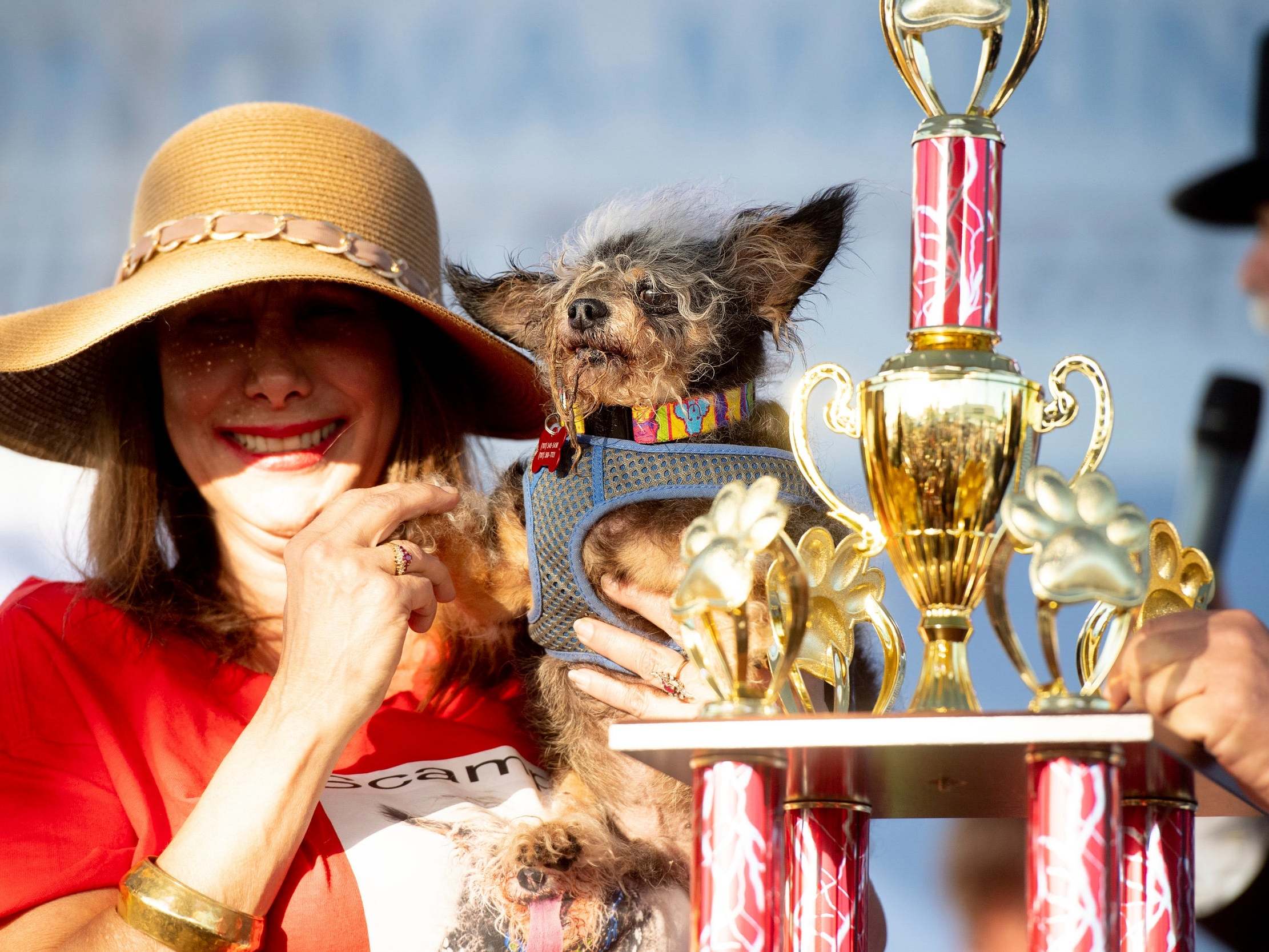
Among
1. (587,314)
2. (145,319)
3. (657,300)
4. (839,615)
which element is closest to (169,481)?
(145,319)

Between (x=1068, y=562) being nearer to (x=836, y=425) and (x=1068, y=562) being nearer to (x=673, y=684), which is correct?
(x=836, y=425)

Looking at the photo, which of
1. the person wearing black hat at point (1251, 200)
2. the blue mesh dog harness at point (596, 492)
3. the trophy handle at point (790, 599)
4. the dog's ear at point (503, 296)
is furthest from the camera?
the person wearing black hat at point (1251, 200)

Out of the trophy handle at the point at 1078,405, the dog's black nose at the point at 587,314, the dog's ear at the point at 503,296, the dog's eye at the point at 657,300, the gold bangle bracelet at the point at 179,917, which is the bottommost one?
the gold bangle bracelet at the point at 179,917

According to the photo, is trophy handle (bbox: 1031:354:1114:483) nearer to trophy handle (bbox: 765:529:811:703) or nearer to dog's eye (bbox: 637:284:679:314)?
trophy handle (bbox: 765:529:811:703)

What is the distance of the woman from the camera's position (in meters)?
1.53

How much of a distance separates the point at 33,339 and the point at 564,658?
3.01 feet

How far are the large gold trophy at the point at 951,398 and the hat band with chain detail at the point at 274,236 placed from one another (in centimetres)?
96

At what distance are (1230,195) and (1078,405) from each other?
190 centimetres

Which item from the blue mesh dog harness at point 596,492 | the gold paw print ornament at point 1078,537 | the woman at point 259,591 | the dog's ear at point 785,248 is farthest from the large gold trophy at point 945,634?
the dog's ear at point 785,248

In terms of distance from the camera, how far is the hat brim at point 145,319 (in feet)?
5.90

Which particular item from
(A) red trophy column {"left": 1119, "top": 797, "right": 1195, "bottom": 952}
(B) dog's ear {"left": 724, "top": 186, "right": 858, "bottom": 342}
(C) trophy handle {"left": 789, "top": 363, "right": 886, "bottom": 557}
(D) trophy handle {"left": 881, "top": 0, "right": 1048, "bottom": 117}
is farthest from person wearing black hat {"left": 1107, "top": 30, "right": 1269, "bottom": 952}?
(B) dog's ear {"left": 724, "top": 186, "right": 858, "bottom": 342}

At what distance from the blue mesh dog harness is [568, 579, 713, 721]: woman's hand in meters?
0.02

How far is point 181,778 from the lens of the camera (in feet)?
5.45

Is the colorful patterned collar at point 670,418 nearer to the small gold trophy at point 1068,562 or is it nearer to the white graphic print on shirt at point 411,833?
the white graphic print on shirt at point 411,833
